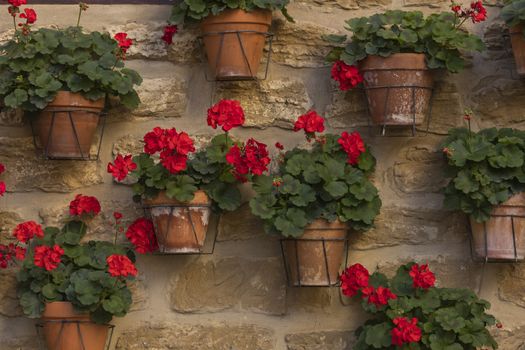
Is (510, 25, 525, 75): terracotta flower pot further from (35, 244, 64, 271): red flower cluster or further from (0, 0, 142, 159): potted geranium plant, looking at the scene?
(35, 244, 64, 271): red flower cluster

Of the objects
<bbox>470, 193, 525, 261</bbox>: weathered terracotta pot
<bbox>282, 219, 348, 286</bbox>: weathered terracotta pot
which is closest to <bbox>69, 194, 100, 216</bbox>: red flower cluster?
<bbox>282, 219, 348, 286</bbox>: weathered terracotta pot

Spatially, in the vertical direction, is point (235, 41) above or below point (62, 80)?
above

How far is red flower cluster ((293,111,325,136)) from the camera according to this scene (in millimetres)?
3959

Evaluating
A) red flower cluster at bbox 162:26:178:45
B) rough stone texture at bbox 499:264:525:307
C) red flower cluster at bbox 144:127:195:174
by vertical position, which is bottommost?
rough stone texture at bbox 499:264:525:307

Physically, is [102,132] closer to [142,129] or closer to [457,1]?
[142,129]

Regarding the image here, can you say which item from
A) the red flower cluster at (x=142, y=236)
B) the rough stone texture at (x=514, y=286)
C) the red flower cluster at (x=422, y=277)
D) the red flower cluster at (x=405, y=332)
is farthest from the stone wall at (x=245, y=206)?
the red flower cluster at (x=405, y=332)

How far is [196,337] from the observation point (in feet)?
13.8

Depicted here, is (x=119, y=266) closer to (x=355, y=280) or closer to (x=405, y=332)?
(x=355, y=280)

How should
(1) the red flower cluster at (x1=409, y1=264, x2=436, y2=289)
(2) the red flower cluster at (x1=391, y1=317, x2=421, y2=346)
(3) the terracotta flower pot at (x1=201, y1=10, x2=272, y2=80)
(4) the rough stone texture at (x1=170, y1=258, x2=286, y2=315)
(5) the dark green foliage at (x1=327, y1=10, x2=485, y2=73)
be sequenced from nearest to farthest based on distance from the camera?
1. (2) the red flower cluster at (x1=391, y1=317, x2=421, y2=346)
2. (1) the red flower cluster at (x1=409, y1=264, x2=436, y2=289)
3. (5) the dark green foliage at (x1=327, y1=10, x2=485, y2=73)
4. (3) the terracotta flower pot at (x1=201, y1=10, x2=272, y2=80)
5. (4) the rough stone texture at (x1=170, y1=258, x2=286, y2=315)

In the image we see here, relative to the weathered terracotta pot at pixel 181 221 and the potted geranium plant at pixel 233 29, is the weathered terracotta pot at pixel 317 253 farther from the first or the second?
the potted geranium plant at pixel 233 29

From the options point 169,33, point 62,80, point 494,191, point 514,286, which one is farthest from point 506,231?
point 62,80

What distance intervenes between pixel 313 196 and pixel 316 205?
42 mm

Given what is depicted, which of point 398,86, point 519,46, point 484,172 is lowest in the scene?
point 484,172

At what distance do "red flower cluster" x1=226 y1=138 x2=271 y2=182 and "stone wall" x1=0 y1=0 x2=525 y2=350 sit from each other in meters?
0.24
